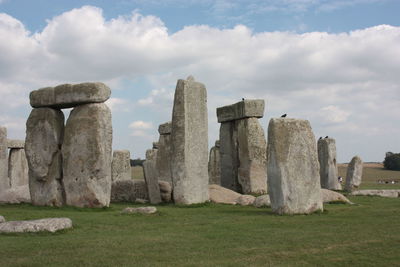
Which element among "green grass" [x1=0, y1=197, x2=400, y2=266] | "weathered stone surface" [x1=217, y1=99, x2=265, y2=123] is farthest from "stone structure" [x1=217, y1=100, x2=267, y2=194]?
"green grass" [x1=0, y1=197, x2=400, y2=266]

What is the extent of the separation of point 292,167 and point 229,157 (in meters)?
10.1

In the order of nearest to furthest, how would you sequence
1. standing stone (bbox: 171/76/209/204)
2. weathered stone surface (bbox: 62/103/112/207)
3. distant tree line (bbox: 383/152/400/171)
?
1. weathered stone surface (bbox: 62/103/112/207)
2. standing stone (bbox: 171/76/209/204)
3. distant tree line (bbox: 383/152/400/171)

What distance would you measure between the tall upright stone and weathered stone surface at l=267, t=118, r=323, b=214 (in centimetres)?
1310

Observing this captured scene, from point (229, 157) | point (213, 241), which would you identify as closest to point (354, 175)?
point (229, 157)

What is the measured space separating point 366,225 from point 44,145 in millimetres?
9744

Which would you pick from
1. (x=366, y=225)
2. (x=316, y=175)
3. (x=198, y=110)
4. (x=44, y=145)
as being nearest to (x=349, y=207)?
(x=316, y=175)

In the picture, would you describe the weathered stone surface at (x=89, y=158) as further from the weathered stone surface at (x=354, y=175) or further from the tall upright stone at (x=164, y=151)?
the weathered stone surface at (x=354, y=175)

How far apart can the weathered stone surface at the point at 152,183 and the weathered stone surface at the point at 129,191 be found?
2.08 ft

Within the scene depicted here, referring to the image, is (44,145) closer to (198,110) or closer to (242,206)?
(198,110)

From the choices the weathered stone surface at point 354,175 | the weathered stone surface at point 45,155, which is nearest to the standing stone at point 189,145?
the weathered stone surface at point 45,155

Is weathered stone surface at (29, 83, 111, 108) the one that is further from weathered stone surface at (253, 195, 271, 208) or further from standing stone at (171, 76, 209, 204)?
weathered stone surface at (253, 195, 271, 208)

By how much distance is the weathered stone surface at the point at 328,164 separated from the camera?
26.1 metres

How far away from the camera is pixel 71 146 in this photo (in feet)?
50.2

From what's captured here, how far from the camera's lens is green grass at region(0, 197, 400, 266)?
7.43 m
